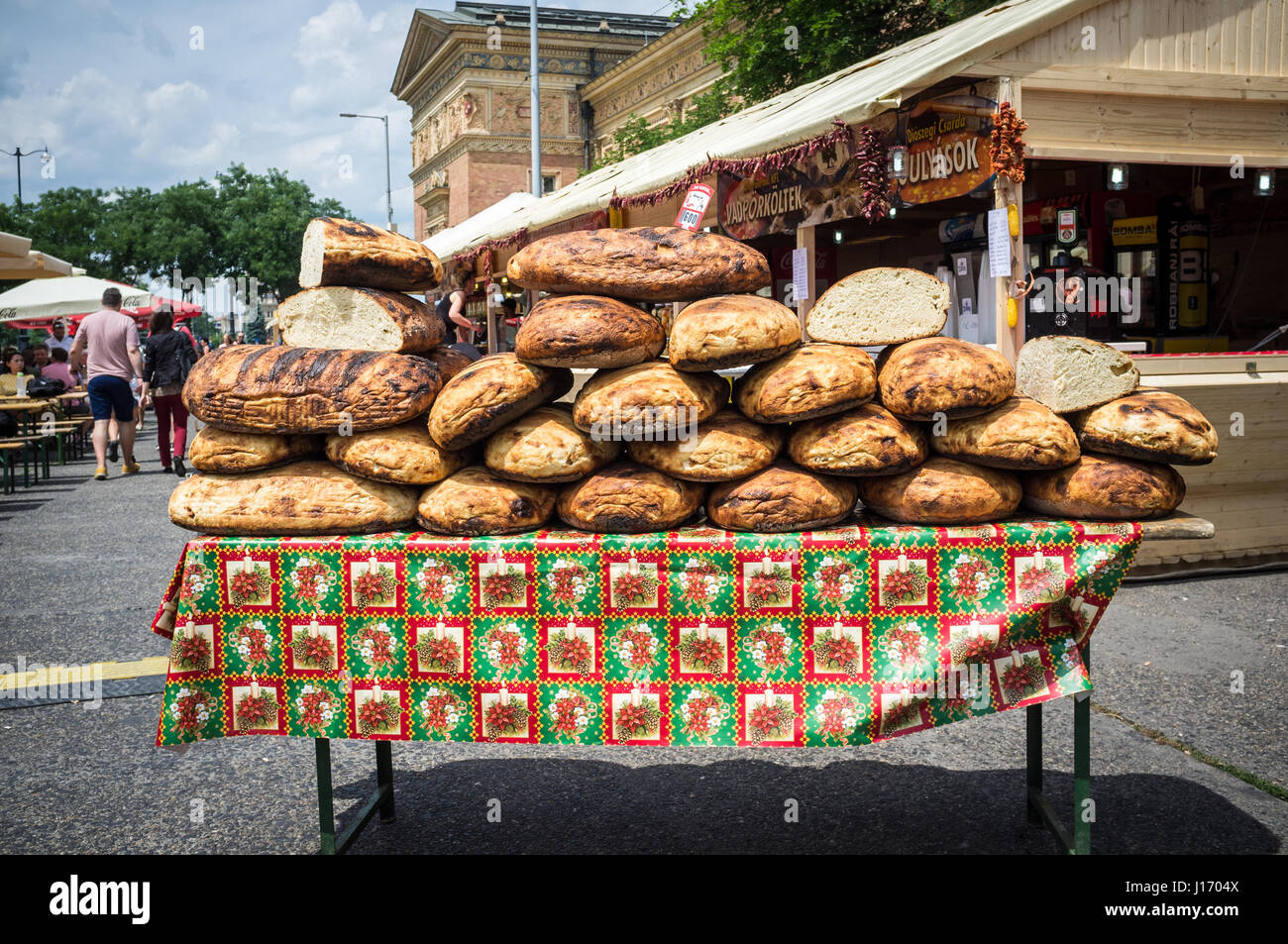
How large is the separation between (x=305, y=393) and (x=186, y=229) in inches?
2041

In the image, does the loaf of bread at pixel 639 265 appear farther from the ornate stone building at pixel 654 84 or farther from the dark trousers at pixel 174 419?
the ornate stone building at pixel 654 84

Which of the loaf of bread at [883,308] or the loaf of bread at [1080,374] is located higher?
the loaf of bread at [883,308]

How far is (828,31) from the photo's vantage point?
15469 mm

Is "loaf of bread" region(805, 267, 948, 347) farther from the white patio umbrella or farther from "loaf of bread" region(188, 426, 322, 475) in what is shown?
the white patio umbrella

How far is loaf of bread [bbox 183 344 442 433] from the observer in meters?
2.80

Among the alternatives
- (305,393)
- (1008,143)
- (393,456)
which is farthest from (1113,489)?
(1008,143)

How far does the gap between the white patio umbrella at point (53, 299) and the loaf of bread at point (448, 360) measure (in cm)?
1677

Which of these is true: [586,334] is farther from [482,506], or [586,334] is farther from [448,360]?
[448,360]

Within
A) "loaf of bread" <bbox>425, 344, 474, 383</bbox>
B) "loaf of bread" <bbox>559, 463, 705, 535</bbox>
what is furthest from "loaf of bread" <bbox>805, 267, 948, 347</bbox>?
"loaf of bread" <bbox>425, 344, 474, 383</bbox>

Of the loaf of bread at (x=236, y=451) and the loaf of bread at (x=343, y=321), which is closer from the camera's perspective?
the loaf of bread at (x=236, y=451)

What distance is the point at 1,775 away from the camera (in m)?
3.87

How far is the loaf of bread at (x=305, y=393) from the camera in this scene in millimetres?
2801

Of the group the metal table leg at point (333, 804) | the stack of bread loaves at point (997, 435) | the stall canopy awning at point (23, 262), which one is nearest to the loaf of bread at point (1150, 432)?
the stack of bread loaves at point (997, 435)
